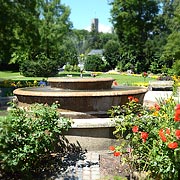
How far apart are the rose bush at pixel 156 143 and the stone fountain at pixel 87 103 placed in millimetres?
503

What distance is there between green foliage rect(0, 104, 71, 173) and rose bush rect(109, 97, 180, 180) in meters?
1.03

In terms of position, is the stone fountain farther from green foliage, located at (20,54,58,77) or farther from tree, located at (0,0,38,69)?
green foliage, located at (20,54,58,77)

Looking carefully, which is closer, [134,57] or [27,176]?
[27,176]

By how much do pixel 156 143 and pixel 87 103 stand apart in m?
2.44

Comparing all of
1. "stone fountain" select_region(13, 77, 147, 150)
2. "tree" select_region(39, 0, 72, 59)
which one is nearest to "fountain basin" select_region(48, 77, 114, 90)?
"stone fountain" select_region(13, 77, 147, 150)

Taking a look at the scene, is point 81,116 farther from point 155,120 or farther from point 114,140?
point 155,120

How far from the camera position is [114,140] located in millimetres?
5664

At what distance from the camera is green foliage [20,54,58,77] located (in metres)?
29.6

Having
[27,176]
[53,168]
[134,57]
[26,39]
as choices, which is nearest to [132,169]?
[53,168]

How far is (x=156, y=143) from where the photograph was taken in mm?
4059

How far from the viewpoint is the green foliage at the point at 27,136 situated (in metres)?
4.00

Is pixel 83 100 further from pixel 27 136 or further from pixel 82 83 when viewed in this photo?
pixel 27 136

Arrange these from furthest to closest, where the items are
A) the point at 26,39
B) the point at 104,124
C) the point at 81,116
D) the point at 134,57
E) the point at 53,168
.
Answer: the point at 134,57
the point at 26,39
the point at 81,116
the point at 104,124
the point at 53,168

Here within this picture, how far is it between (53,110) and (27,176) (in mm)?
1108
